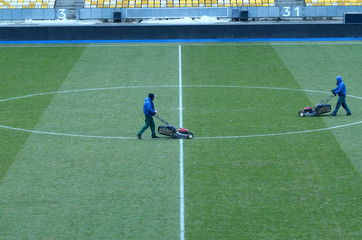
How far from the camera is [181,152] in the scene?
2225cm

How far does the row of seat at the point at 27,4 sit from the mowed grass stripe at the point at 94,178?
91.4ft

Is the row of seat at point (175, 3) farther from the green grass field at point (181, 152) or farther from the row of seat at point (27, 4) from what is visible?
the green grass field at point (181, 152)

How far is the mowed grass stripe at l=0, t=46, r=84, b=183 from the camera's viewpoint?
78.4 ft

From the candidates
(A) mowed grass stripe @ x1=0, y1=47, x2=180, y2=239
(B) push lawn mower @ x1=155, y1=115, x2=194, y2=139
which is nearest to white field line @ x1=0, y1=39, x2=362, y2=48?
(A) mowed grass stripe @ x1=0, y1=47, x2=180, y2=239

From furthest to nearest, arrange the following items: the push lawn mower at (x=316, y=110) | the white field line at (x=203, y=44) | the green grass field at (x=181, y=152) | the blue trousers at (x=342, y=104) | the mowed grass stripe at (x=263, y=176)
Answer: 1. the white field line at (x=203, y=44)
2. the push lawn mower at (x=316, y=110)
3. the blue trousers at (x=342, y=104)
4. the green grass field at (x=181, y=152)
5. the mowed grass stripe at (x=263, y=176)

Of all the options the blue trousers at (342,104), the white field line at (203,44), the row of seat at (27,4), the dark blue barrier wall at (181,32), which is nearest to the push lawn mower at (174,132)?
the blue trousers at (342,104)

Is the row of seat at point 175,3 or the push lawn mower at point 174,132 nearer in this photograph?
the push lawn mower at point 174,132

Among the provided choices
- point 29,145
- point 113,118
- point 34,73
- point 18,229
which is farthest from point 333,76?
point 18,229

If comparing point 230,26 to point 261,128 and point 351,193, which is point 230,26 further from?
point 351,193

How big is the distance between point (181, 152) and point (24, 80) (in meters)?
15.5

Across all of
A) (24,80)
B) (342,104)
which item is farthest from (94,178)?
(24,80)

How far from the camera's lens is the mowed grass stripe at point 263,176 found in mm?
16188

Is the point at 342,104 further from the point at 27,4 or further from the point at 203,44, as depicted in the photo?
the point at 27,4

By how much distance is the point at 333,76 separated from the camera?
35.4 meters
